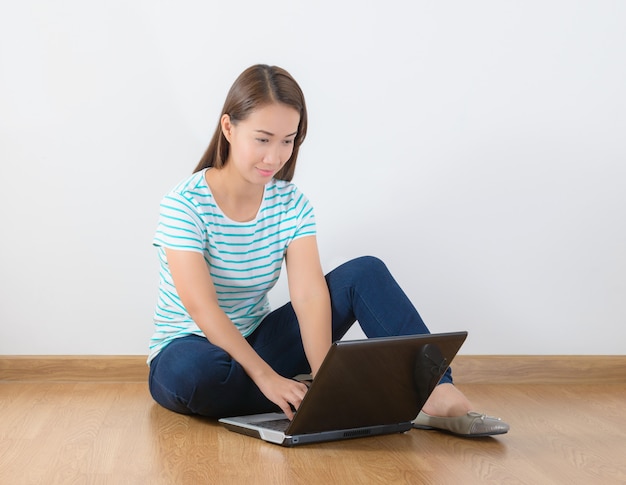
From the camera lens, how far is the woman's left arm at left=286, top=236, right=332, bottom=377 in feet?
5.61

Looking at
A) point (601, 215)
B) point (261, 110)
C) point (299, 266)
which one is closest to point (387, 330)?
Answer: point (299, 266)

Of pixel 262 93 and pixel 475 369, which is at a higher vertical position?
pixel 262 93

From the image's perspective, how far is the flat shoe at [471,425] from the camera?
1.59 metres

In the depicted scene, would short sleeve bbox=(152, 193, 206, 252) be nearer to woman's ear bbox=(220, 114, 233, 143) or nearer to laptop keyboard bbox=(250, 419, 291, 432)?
woman's ear bbox=(220, 114, 233, 143)

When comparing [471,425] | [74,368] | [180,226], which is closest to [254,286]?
[180,226]

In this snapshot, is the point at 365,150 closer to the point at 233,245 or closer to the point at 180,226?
the point at 233,245

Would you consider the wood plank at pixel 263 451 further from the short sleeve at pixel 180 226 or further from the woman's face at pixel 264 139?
the woman's face at pixel 264 139

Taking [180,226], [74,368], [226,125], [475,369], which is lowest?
[74,368]

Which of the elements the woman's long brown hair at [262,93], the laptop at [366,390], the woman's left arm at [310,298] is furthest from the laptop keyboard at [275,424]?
the woman's long brown hair at [262,93]

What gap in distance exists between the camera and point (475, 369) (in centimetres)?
229

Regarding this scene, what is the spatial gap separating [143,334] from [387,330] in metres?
0.76

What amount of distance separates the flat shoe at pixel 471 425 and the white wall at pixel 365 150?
651 mm

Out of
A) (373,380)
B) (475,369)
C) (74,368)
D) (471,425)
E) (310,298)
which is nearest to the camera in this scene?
(373,380)

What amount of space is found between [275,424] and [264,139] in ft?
1.75
